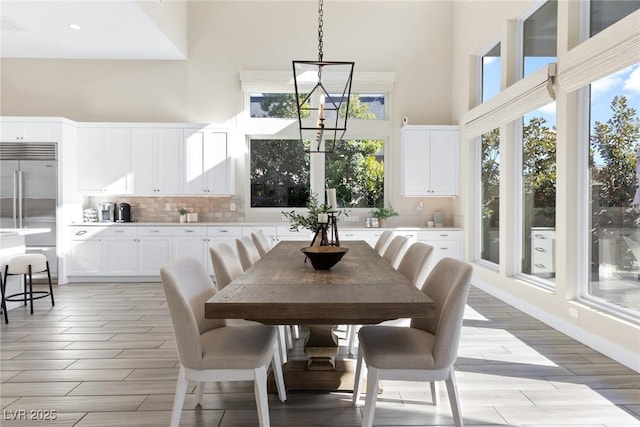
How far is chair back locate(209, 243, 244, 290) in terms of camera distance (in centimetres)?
277

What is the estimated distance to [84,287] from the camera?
6359 mm

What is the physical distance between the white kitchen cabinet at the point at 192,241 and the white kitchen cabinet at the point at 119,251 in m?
0.62

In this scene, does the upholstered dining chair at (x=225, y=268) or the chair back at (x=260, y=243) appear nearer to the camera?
the upholstered dining chair at (x=225, y=268)

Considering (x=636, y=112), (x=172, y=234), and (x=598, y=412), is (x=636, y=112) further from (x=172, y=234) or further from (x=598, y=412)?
(x=172, y=234)

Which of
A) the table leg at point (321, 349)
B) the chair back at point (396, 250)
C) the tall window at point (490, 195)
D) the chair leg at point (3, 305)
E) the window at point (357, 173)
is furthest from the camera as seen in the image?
the window at point (357, 173)

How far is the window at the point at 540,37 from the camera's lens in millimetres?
4551

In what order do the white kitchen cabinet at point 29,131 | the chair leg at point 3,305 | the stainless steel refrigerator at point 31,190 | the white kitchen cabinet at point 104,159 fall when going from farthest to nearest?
the white kitchen cabinet at point 104,159 < the white kitchen cabinet at point 29,131 < the stainless steel refrigerator at point 31,190 < the chair leg at point 3,305

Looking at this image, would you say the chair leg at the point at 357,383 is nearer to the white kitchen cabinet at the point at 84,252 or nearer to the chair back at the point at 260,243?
the chair back at the point at 260,243

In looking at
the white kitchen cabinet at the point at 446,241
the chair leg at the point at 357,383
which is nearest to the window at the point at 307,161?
the white kitchen cabinet at the point at 446,241

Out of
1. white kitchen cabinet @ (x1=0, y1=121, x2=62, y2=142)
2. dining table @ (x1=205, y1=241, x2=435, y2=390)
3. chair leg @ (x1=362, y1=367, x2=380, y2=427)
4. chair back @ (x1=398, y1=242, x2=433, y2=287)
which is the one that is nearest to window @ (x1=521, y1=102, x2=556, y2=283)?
chair back @ (x1=398, y1=242, x2=433, y2=287)

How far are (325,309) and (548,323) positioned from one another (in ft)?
11.3

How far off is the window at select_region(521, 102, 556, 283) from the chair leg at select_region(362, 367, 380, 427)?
324cm

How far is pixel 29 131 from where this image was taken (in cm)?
645

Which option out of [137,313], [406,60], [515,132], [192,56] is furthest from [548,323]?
[192,56]
